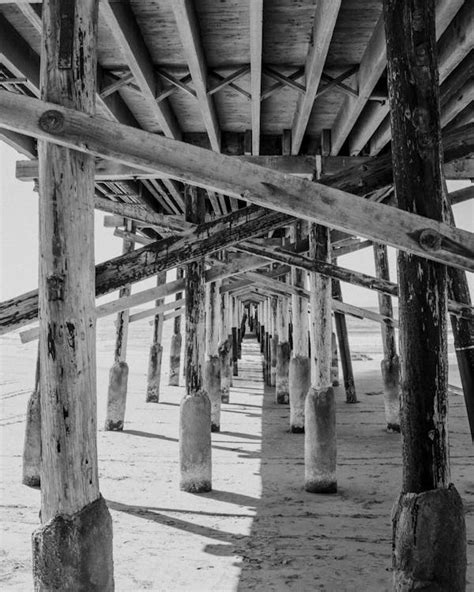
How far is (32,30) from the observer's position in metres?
4.71

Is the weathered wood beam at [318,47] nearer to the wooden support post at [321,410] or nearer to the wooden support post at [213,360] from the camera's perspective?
the wooden support post at [321,410]

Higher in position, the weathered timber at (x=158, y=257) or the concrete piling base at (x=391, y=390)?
the weathered timber at (x=158, y=257)

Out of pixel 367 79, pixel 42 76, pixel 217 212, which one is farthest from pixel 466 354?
pixel 217 212

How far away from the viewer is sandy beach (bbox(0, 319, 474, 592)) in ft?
13.0

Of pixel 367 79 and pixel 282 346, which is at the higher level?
pixel 367 79

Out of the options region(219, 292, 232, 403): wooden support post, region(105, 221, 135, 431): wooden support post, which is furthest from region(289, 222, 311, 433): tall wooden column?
region(219, 292, 232, 403): wooden support post

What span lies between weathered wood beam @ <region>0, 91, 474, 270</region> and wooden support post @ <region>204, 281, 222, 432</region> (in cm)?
702

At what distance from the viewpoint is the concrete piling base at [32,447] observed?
6023 millimetres

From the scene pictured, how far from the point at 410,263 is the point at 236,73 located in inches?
116

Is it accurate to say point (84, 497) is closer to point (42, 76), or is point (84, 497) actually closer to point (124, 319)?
point (42, 76)

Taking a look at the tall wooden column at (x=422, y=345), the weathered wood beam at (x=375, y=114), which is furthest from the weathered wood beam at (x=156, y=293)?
the tall wooden column at (x=422, y=345)

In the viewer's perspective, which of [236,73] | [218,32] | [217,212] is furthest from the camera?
[217,212]

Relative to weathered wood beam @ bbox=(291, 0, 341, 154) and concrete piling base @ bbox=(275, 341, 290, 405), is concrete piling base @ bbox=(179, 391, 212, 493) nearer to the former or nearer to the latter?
weathered wood beam @ bbox=(291, 0, 341, 154)

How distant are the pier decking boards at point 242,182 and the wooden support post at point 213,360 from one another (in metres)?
2.39
